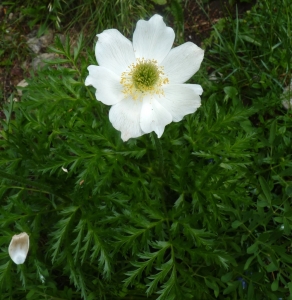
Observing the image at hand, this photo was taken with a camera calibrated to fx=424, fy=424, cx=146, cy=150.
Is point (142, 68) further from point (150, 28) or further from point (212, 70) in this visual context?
point (212, 70)

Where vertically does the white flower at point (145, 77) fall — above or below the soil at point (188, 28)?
above

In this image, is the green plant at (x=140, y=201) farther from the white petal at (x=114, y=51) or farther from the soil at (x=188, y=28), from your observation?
the soil at (x=188, y=28)

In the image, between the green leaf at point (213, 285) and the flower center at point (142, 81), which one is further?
the green leaf at point (213, 285)

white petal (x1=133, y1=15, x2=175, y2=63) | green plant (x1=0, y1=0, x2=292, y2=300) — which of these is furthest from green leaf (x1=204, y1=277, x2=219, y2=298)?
white petal (x1=133, y1=15, x2=175, y2=63)

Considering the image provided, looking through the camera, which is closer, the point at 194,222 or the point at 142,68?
the point at 142,68

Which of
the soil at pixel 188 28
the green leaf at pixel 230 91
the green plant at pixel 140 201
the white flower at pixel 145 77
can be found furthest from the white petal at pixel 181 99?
the soil at pixel 188 28

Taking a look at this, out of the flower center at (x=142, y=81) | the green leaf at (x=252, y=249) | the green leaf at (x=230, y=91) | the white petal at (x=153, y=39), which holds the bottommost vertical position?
the green leaf at (x=252, y=249)

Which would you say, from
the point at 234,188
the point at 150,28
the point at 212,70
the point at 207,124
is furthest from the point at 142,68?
the point at 212,70
